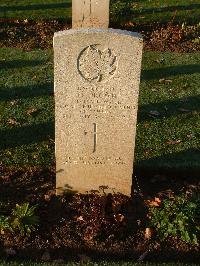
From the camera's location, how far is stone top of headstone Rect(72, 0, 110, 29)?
10.0m

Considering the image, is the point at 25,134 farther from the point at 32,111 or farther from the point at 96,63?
the point at 96,63

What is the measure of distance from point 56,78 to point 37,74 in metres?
4.44

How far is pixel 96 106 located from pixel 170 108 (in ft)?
10.5

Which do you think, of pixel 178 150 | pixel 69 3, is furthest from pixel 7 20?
pixel 178 150

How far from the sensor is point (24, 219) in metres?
5.25

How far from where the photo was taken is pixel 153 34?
11758 mm

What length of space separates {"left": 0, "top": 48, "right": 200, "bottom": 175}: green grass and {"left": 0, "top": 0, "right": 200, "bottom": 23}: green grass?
2.32 metres

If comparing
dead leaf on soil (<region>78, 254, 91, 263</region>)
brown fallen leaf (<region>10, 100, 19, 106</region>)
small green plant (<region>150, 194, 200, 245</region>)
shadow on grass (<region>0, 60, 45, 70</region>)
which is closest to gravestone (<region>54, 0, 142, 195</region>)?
small green plant (<region>150, 194, 200, 245</region>)

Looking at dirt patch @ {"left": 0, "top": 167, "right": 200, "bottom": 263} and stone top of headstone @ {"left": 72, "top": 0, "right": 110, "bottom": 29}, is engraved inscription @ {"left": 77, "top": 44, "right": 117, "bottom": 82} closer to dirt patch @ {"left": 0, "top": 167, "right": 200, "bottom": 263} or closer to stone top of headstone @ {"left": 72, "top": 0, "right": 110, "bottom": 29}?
dirt patch @ {"left": 0, "top": 167, "right": 200, "bottom": 263}

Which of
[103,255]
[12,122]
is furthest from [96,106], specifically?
[12,122]

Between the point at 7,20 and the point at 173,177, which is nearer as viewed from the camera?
the point at 173,177

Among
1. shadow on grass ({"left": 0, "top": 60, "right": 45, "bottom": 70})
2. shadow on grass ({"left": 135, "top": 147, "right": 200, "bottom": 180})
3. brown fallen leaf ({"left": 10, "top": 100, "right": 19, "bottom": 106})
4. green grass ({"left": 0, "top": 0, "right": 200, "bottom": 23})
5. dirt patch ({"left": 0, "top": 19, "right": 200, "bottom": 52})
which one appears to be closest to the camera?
shadow on grass ({"left": 135, "top": 147, "right": 200, "bottom": 180})

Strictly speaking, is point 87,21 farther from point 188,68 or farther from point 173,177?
point 173,177

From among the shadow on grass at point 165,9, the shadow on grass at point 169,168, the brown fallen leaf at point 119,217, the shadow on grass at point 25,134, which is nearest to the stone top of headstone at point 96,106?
the brown fallen leaf at point 119,217
